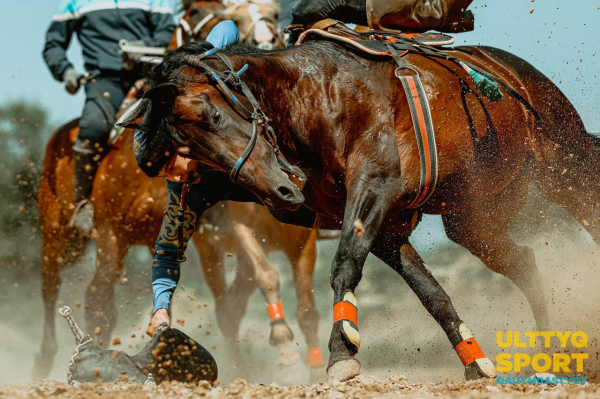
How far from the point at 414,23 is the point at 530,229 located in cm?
166

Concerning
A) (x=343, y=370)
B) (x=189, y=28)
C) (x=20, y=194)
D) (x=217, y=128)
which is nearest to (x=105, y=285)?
(x=189, y=28)

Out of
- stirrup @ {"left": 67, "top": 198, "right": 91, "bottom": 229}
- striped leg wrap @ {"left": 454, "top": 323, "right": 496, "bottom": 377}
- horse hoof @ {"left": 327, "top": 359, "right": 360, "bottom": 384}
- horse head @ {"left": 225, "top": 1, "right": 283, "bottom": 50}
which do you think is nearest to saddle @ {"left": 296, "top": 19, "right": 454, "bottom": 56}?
striped leg wrap @ {"left": 454, "top": 323, "right": 496, "bottom": 377}

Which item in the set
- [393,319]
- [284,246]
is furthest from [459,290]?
[284,246]

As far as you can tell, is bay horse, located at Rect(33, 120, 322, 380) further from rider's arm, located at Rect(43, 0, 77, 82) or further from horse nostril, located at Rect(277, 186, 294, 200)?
horse nostril, located at Rect(277, 186, 294, 200)

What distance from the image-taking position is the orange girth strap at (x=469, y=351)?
170 inches

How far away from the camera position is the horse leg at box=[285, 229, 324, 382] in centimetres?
658

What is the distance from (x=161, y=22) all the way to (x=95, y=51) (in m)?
0.65

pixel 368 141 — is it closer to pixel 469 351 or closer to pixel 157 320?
pixel 469 351

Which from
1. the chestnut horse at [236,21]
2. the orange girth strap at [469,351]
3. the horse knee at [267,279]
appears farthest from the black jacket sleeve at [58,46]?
the orange girth strap at [469,351]

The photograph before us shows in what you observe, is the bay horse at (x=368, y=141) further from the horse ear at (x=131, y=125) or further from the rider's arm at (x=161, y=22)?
the rider's arm at (x=161, y=22)

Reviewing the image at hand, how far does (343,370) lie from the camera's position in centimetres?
366

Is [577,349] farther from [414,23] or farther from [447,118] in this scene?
[414,23]

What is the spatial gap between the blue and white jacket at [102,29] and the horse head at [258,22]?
64 cm

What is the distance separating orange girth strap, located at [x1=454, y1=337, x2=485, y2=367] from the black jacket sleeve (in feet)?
15.3
